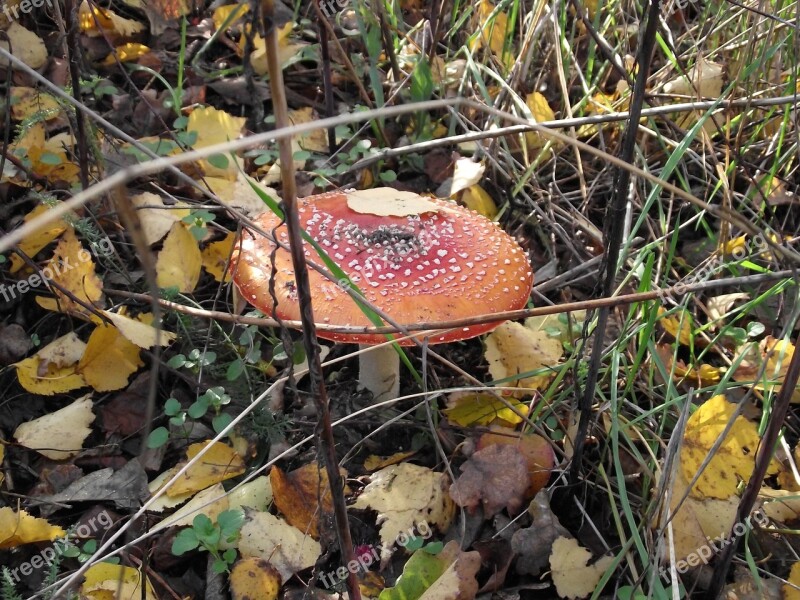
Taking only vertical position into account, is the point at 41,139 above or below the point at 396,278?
above

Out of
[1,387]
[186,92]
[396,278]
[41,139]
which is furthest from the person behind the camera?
[186,92]

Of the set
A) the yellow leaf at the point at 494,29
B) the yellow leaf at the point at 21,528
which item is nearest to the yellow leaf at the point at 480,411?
the yellow leaf at the point at 21,528

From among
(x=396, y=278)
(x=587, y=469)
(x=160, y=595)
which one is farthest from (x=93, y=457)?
(x=587, y=469)

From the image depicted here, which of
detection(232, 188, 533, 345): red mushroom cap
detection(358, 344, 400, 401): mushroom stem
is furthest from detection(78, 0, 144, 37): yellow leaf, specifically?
detection(358, 344, 400, 401): mushroom stem

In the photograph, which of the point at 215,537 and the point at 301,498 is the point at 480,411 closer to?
the point at 301,498

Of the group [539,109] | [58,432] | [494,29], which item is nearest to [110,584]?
[58,432]

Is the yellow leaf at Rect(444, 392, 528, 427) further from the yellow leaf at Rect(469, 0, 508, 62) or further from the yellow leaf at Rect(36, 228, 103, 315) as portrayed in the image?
the yellow leaf at Rect(469, 0, 508, 62)

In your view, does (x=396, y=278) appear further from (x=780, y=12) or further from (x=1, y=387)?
(x=780, y=12)
